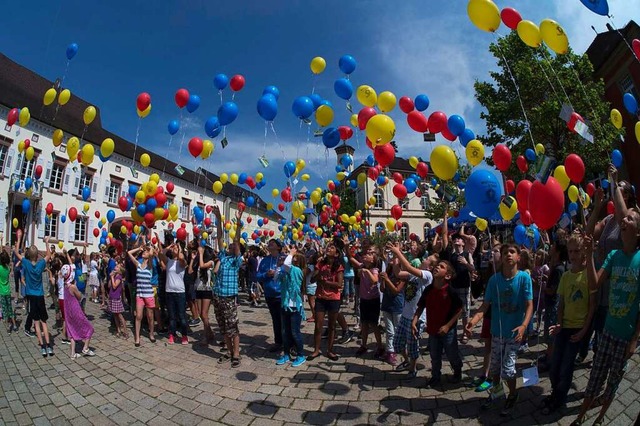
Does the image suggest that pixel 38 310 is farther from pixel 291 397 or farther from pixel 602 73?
pixel 602 73

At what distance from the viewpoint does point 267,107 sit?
7.14 metres

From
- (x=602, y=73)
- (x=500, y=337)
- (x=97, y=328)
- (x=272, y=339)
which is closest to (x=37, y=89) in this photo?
(x=97, y=328)

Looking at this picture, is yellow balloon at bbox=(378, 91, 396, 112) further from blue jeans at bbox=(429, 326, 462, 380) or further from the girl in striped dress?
the girl in striped dress

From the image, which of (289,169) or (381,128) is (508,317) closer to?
(381,128)

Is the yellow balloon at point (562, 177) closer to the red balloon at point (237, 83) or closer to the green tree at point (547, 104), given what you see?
the red balloon at point (237, 83)

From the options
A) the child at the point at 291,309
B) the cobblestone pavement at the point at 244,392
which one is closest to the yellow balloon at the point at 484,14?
the child at the point at 291,309

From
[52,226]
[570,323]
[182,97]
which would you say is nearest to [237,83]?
[182,97]

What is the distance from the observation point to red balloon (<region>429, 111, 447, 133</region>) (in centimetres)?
656

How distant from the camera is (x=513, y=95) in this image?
1664cm

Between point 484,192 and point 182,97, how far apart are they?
7.42 metres

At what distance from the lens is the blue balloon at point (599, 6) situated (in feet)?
14.1

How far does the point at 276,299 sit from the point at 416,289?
260 centimetres


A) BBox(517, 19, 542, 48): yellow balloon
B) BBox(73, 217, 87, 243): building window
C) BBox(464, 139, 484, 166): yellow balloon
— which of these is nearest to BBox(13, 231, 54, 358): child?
BBox(464, 139, 484, 166): yellow balloon

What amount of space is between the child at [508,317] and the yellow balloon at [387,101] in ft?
13.7
